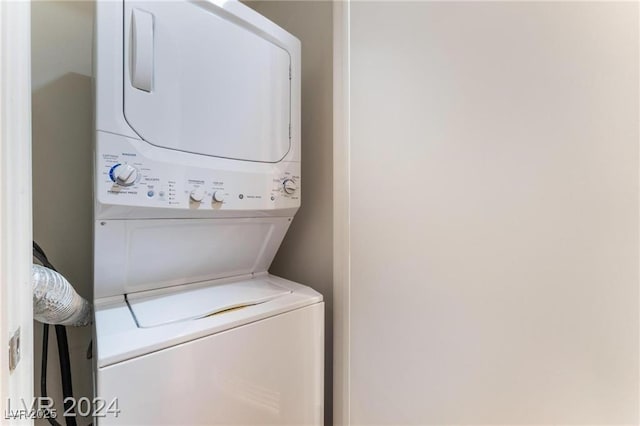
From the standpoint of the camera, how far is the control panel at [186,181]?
0.79 meters

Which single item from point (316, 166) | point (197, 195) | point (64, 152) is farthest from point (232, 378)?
point (64, 152)

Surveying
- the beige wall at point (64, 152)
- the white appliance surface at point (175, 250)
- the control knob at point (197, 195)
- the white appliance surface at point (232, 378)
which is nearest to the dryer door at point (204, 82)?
the control knob at point (197, 195)

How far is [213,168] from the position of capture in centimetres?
98

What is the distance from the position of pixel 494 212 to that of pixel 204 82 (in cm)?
98

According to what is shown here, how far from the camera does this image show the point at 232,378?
2.85ft

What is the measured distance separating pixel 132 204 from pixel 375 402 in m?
1.01

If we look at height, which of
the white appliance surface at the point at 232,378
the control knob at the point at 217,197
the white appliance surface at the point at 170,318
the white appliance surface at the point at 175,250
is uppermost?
the control knob at the point at 217,197

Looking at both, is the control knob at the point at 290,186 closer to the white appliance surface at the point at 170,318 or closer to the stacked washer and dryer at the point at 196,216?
the stacked washer and dryer at the point at 196,216

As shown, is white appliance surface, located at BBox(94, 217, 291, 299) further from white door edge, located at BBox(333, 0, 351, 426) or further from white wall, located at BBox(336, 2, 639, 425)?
white wall, located at BBox(336, 2, 639, 425)

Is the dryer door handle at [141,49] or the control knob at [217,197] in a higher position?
the dryer door handle at [141,49]

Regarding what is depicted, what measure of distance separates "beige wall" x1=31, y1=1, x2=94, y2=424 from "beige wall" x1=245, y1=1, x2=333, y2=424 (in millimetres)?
836

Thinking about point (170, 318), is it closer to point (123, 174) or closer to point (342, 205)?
point (123, 174)

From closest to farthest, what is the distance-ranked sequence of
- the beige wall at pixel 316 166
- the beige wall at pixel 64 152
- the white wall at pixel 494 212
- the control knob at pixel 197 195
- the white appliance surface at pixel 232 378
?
the white appliance surface at pixel 232 378 → the white wall at pixel 494 212 → the control knob at pixel 197 195 → the beige wall at pixel 64 152 → the beige wall at pixel 316 166

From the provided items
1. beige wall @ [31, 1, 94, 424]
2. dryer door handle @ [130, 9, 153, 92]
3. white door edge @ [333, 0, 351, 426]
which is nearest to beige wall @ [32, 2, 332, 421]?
beige wall @ [31, 1, 94, 424]
